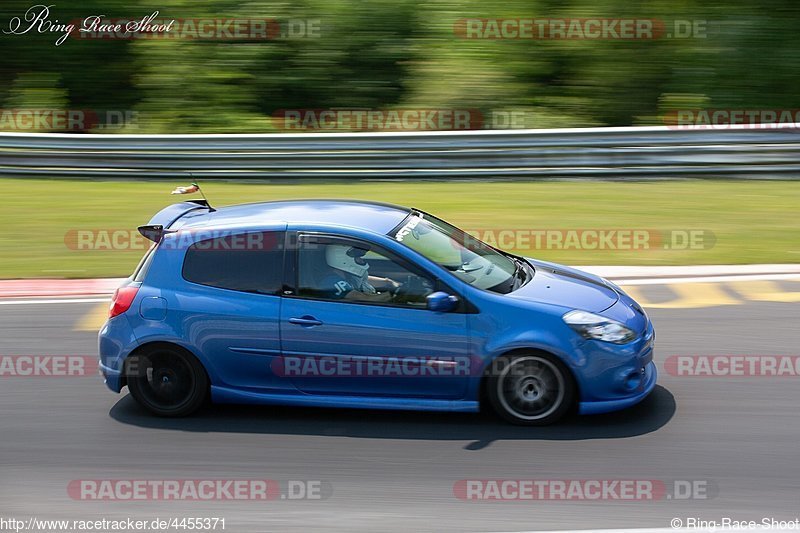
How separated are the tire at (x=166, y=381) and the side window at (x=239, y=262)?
573 millimetres

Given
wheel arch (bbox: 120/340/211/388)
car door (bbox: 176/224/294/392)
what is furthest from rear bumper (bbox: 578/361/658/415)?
wheel arch (bbox: 120/340/211/388)

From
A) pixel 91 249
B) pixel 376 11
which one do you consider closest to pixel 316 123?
pixel 376 11

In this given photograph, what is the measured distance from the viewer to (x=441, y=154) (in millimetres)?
13430

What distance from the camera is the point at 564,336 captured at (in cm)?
624

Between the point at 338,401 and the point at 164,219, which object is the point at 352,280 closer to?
the point at 338,401

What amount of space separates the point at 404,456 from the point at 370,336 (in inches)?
32.0

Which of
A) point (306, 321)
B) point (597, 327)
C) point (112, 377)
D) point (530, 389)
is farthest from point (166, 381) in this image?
point (597, 327)

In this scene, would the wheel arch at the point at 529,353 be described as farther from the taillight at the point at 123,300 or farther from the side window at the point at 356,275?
the taillight at the point at 123,300

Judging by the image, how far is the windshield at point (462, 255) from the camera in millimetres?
6625

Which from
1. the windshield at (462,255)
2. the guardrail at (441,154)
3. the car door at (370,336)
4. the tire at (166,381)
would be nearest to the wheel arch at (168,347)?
the tire at (166,381)

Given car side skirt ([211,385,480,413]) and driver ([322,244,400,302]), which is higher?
driver ([322,244,400,302])

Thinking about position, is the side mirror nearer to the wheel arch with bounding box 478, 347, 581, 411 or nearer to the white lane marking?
the wheel arch with bounding box 478, 347, 581, 411

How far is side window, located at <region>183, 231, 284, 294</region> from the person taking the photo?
658cm

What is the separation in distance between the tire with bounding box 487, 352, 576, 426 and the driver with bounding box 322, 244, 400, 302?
892 mm
